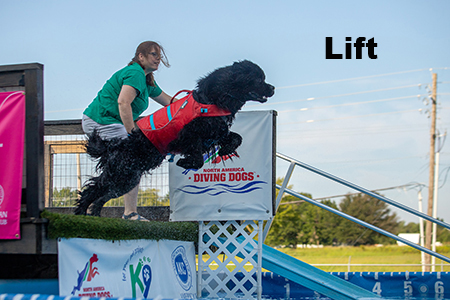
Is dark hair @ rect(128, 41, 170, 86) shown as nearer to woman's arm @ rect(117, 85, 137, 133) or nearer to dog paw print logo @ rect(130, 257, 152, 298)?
woman's arm @ rect(117, 85, 137, 133)

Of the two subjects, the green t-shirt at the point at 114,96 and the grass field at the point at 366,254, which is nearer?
the green t-shirt at the point at 114,96

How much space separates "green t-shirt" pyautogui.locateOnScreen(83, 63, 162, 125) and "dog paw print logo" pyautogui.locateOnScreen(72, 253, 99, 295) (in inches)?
48.5

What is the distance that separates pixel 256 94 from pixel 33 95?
1.50m

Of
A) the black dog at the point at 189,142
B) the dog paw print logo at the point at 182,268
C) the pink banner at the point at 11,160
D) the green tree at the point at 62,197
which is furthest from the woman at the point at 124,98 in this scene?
Result: the green tree at the point at 62,197

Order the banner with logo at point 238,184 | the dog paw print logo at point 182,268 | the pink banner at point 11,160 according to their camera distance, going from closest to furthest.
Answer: the pink banner at point 11,160, the dog paw print logo at point 182,268, the banner with logo at point 238,184

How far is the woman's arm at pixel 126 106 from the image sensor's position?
3.45 meters

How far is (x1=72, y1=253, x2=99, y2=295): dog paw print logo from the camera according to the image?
8.85ft

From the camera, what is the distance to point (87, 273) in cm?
278

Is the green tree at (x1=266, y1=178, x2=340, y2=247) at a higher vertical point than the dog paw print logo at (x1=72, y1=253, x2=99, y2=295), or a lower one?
lower

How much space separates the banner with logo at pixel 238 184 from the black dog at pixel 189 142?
1045mm

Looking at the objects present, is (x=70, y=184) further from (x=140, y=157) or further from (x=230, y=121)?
(x=230, y=121)

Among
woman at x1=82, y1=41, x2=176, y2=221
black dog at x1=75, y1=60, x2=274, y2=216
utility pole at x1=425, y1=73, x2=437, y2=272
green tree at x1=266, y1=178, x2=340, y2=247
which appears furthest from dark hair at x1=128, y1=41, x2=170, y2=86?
green tree at x1=266, y1=178, x2=340, y2=247

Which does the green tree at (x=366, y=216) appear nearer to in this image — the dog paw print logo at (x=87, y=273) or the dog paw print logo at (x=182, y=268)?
the dog paw print logo at (x=182, y=268)

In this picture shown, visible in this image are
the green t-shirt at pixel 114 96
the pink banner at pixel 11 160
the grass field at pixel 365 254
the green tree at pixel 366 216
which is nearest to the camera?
the pink banner at pixel 11 160
